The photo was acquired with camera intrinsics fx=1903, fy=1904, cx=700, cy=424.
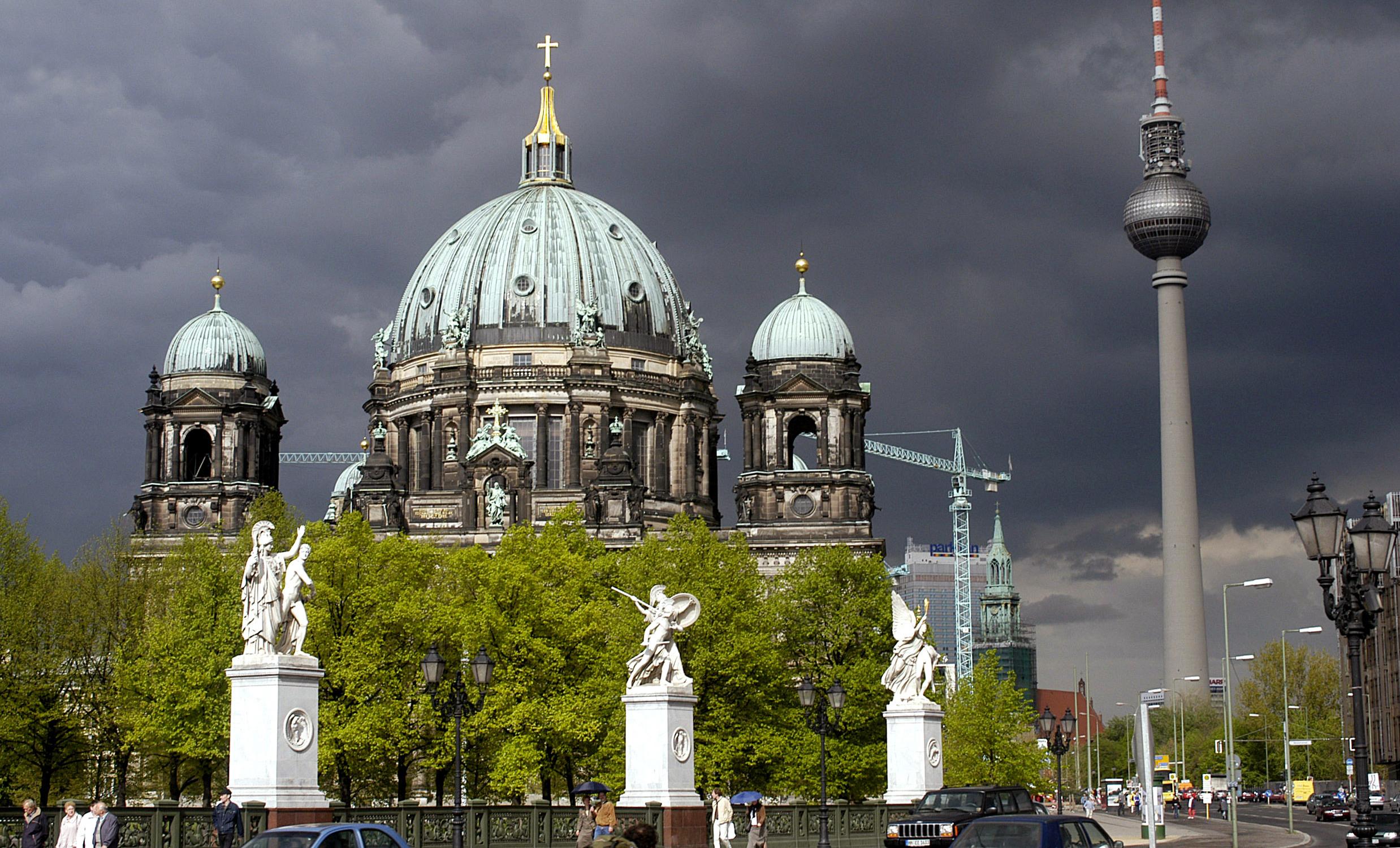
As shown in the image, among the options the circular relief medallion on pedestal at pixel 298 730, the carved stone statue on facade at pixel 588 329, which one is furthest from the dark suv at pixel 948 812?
the carved stone statue on facade at pixel 588 329

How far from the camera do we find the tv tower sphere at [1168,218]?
194 metres

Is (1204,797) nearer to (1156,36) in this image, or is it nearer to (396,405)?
(396,405)

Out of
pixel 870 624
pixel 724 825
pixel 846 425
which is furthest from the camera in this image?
pixel 846 425

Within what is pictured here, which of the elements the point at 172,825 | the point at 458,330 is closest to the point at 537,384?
the point at 458,330

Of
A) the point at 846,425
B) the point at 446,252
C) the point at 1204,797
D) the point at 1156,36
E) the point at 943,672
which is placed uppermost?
the point at 1156,36

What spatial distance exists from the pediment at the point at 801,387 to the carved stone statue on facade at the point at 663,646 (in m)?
64.4

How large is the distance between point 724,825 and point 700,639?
74.2ft

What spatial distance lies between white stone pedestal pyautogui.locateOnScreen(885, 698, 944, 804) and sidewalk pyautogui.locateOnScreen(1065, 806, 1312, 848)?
5.44 meters

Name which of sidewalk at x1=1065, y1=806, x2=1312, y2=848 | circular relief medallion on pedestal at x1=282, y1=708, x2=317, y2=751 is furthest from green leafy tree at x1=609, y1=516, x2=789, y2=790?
circular relief medallion on pedestal at x1=282, y1=708, x2=317, y2=751

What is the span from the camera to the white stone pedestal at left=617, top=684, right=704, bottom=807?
1762 inches

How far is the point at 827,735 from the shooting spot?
7062cm

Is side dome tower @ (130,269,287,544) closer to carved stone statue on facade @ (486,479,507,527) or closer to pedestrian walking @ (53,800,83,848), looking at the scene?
carved stone statue on facade @ (486,479,507,527)

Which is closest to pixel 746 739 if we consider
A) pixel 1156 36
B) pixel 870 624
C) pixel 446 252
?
pixel 870 624

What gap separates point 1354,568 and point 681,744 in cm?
1921
